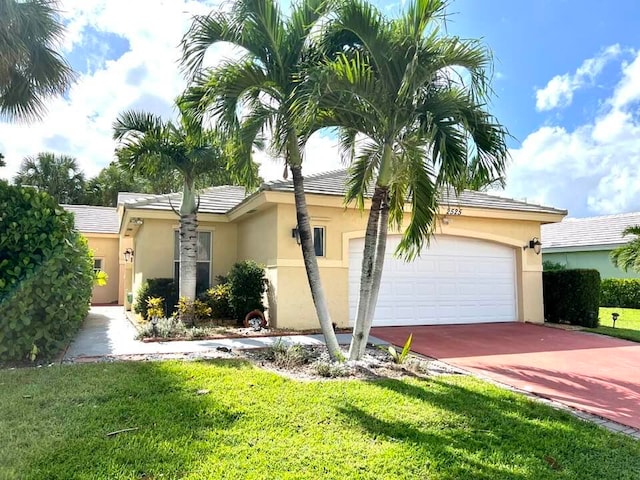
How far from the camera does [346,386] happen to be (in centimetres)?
608

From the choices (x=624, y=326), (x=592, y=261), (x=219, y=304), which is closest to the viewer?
(x=219, y=304)

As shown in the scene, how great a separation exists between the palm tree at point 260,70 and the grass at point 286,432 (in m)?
2.27

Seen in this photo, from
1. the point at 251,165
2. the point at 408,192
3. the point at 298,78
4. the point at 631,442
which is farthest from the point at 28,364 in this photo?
the point at 631,442

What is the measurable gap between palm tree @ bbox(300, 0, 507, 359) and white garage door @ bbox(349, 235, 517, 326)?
4947mm

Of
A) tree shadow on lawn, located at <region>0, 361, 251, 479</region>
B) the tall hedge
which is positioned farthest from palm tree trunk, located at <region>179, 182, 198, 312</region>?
tree shadow on lawn, located at <region>0, 361, 251, 479</region>

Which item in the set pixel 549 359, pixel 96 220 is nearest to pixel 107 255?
pixel 96 220

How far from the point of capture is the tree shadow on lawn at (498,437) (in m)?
3.82

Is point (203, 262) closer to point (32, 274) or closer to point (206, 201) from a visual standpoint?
point (206, 201)

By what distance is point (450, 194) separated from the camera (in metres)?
11.5

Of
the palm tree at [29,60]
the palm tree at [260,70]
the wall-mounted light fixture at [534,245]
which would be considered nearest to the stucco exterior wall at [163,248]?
the palm tree at [29,60]

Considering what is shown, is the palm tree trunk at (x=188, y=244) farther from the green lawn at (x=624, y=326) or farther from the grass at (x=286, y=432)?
the green lawn at (x=624, y=326)

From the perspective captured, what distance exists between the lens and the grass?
3.70m

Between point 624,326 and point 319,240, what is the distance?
1132cm

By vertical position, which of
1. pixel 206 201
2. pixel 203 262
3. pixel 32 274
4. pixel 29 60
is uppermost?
pixel 29 60
